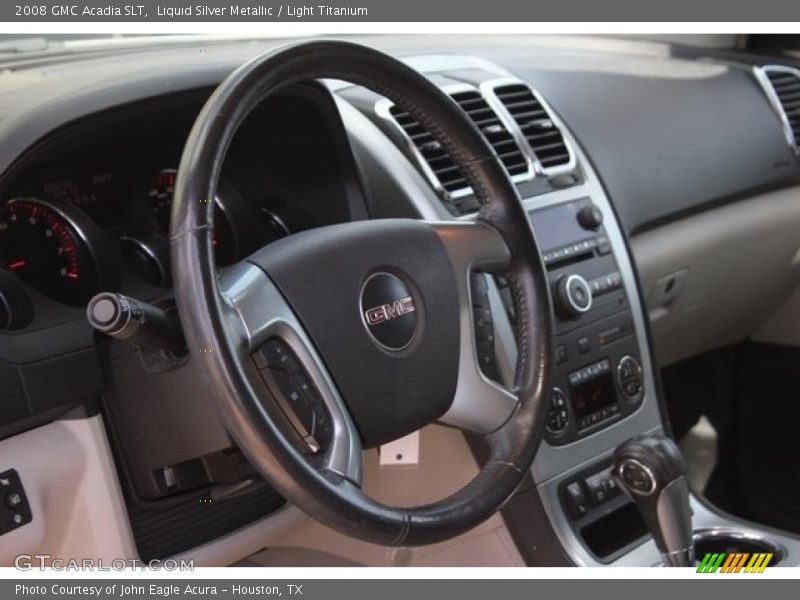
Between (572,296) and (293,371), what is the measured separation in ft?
2.16

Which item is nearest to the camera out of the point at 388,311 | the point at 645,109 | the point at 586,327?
the point at 388,311

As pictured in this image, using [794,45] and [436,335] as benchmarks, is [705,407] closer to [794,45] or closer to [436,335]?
[794,45]

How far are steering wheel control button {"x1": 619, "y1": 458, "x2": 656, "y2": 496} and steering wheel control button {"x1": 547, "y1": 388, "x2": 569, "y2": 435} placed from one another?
171 millimetres

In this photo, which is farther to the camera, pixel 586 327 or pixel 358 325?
pixel 586 327

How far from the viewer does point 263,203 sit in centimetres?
144

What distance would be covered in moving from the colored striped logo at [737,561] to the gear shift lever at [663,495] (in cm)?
18

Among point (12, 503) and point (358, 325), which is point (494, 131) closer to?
point (358, 325)

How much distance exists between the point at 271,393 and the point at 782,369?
172 cm

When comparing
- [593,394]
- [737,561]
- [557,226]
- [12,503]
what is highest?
[557,226]

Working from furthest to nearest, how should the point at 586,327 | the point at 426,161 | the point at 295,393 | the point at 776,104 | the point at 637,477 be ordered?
the point at 776,104
the point at 586,327
the point at 426,161
the point at 637,477
the point at 295,393

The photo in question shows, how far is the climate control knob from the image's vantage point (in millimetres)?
1591

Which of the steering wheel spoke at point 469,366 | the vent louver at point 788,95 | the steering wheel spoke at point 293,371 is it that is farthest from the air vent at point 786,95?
the steering wheel spoke at point 293,371

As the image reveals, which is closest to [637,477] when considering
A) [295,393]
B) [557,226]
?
[557,226]

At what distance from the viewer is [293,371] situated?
1.05 meters
